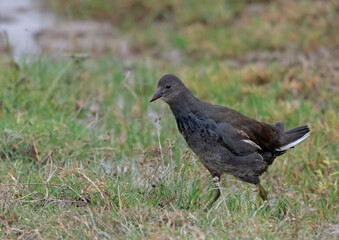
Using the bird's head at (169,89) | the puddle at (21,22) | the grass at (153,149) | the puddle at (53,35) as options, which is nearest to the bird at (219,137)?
the bird's head at (169,89)

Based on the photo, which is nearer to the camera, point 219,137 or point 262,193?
point 219,137

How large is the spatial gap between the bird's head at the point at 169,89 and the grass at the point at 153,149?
0.36 m

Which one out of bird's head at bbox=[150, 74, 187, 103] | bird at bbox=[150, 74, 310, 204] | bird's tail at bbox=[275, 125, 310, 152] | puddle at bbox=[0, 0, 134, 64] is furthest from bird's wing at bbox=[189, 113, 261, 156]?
puddle at bbox=[0, 0, 134, 64]

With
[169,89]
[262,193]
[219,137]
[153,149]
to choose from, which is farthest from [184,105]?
[153,149]

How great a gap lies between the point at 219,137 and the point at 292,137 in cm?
78

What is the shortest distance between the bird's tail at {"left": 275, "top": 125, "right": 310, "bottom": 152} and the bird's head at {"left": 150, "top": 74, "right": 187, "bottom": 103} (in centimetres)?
95

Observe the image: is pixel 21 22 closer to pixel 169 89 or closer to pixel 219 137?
pixel 169 89

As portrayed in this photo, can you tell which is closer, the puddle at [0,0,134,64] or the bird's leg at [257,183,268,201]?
the bird's leg at [257,183,268,201]

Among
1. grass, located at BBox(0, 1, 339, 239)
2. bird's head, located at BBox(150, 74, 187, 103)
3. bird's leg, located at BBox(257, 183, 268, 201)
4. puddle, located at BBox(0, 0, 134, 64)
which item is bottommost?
bird's leg, located at BBox(257, 183, 268, 201)

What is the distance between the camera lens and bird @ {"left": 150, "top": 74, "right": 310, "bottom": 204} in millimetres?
4582

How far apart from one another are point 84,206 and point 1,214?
22.6 inches

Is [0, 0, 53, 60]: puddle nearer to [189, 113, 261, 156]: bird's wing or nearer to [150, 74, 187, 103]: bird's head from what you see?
[150, 74, 187, 103]: bird's head

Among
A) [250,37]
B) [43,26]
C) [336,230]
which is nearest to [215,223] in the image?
[336,230]

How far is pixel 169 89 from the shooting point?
15.8 feet
